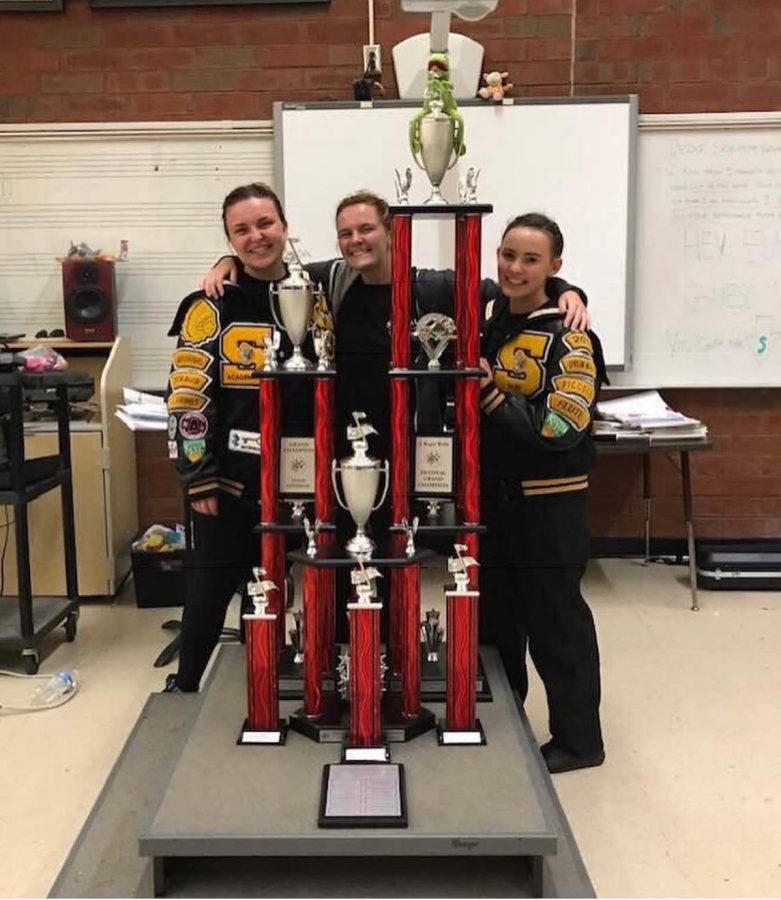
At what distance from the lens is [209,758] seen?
1926 millimetres

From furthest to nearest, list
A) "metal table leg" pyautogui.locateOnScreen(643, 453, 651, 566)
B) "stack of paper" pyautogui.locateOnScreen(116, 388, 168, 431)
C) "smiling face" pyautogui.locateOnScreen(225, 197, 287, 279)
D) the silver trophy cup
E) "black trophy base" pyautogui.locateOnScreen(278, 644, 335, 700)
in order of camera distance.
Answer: "metal table leg" pyautogui.locateOnScreen(643, 453, 651, 566) → "stack of paper" pyautogui.locateOnScreen(116, 388, 168, 431) → "smiling face" pyautogui.locateOnScreen(225, 197, 287, 279) → "black trophy base" pyautogui.locateOnScreen(278, 644, 335, 700) → the silver trophy cup

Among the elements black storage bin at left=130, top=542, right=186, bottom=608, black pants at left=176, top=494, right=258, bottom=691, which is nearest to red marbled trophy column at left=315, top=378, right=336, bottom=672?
black pants at left=176, top=494, right=258, bottom=691

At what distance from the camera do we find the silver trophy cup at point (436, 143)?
2021mm

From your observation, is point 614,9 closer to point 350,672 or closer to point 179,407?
point 179,407

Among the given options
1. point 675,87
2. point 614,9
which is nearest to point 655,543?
point 675,87

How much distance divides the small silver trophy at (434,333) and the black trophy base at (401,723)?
30.2 inches

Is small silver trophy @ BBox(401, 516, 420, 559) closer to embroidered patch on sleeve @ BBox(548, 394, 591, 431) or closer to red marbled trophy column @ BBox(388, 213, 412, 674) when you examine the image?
red marbled trophy column @ BBox(388, 213, 412, 674)

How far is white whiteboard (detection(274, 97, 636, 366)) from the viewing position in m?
3.96

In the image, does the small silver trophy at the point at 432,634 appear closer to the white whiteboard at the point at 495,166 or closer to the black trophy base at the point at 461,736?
the black trophy base at the point at 461,736

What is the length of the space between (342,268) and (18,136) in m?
2.40

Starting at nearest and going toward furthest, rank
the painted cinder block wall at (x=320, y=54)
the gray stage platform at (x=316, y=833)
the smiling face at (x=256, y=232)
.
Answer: the gray stage platform at (x=316, y=833)
the smiling face at (x=256, y=232)
the painted cinder block wall at (x=320, y=54)

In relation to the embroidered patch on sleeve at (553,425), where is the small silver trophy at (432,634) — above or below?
below

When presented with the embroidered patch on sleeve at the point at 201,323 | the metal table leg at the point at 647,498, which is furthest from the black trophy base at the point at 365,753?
the metal table leg at the point at 647,498

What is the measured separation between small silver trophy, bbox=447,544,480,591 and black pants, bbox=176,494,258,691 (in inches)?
26.9
